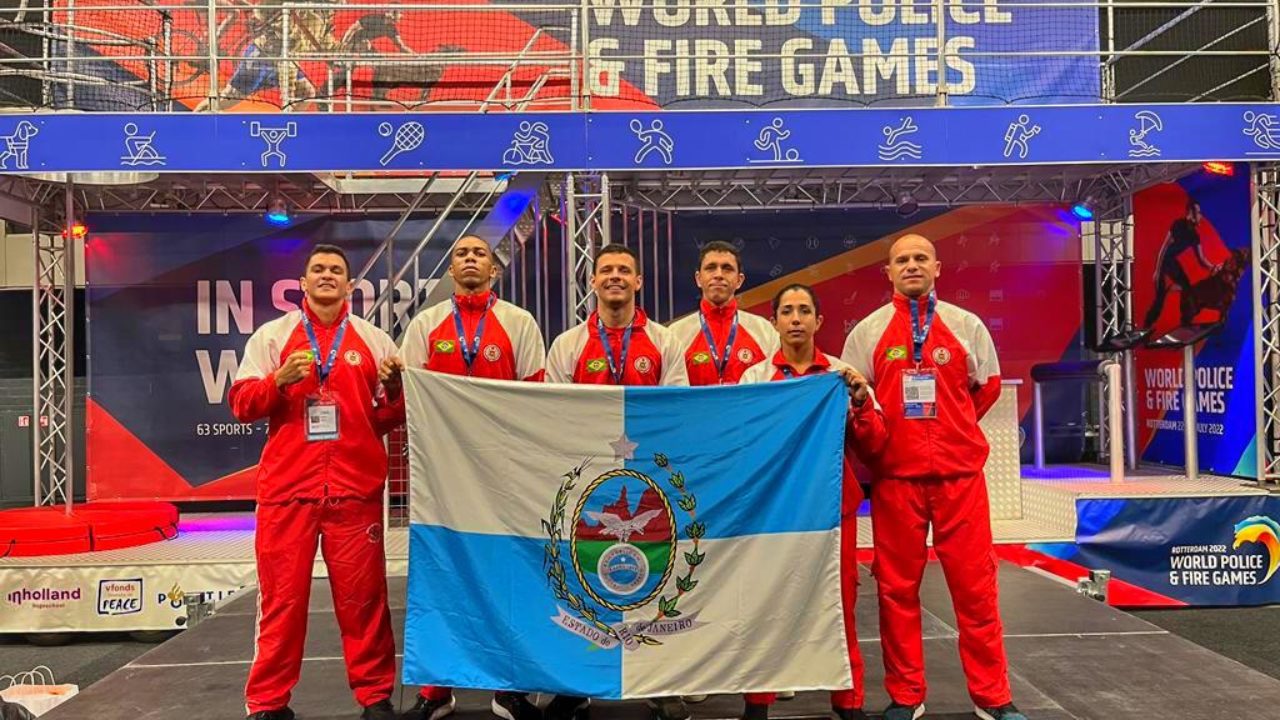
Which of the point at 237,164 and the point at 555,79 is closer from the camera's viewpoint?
the point at 237,164

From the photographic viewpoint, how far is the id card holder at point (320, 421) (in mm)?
3418

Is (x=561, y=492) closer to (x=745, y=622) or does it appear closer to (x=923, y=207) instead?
(x=745, y=622)

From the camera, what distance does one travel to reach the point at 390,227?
968cm

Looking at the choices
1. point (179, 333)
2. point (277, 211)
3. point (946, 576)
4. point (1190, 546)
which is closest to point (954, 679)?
point (946, 576)

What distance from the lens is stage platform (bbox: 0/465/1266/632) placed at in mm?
6562

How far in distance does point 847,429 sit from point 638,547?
875 mm

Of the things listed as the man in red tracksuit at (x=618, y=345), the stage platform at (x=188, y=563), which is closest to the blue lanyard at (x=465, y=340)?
the man in red tracksuit at (x=618, y=345)

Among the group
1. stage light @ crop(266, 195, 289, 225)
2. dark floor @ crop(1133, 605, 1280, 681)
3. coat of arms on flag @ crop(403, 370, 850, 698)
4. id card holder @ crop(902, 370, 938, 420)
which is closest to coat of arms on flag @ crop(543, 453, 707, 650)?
coat of arms on flag @ crop(403, 370, 850, 698)

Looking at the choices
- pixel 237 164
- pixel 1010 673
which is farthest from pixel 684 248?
pixel 1010 673

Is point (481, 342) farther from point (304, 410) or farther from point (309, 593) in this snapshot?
point (309, 593)

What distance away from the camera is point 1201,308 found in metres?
8.62

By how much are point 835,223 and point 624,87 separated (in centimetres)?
315

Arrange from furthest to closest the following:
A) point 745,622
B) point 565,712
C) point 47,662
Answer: point 47,662
point 565,712
point 745,622

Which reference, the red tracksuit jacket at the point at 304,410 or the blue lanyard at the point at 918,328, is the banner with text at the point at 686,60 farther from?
the blue lanyard at the point at 918,328
